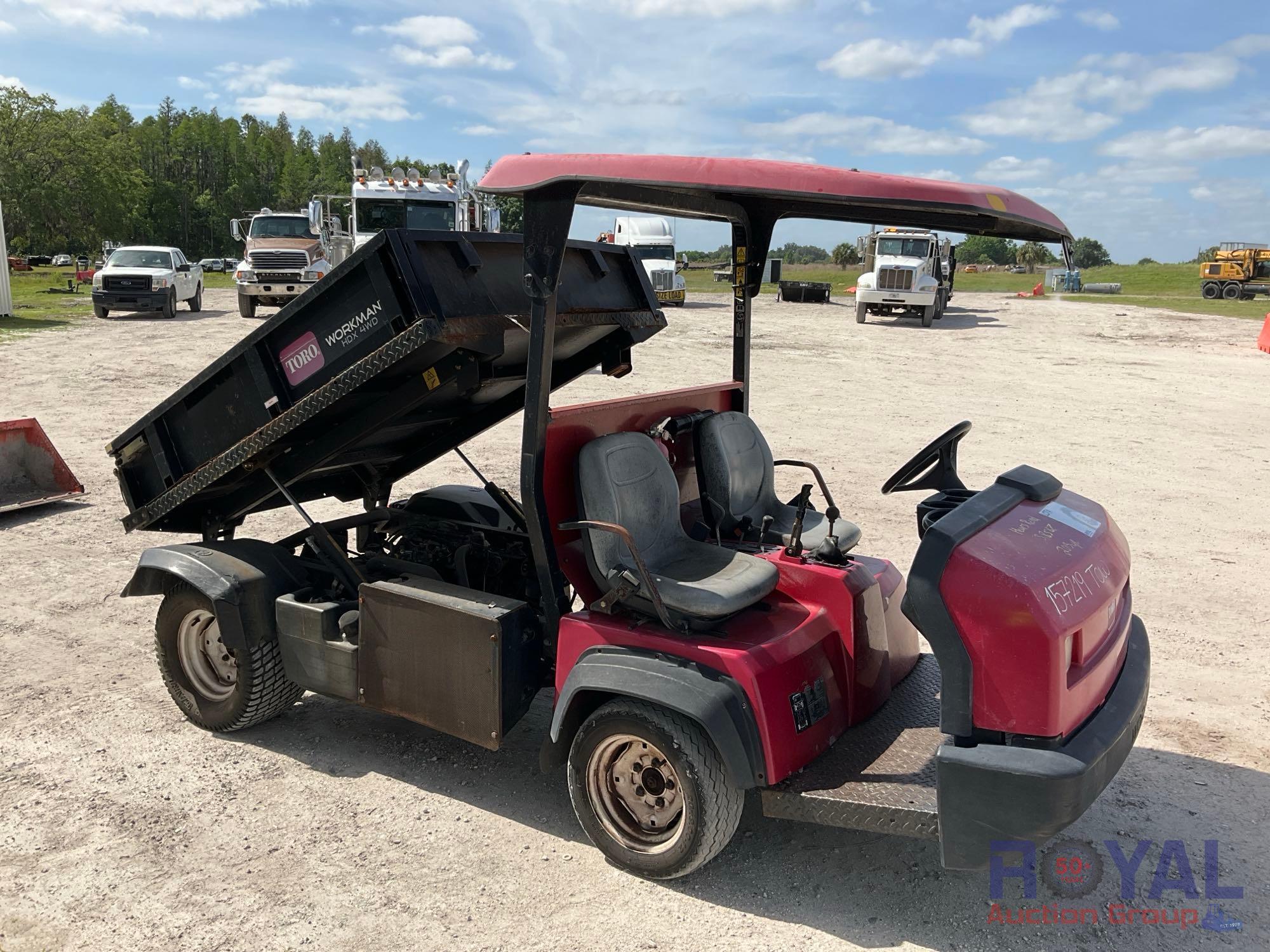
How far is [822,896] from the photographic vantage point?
346 centimetres

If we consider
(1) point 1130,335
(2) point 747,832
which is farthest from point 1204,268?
(2) point 747,832

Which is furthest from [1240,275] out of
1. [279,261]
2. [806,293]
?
[279,261]

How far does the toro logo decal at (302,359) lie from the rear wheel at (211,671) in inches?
44.8

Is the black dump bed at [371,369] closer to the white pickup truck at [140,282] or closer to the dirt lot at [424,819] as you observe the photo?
the dirt lot at [424,819]

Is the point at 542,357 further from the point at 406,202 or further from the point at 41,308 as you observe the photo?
the point at 41,308

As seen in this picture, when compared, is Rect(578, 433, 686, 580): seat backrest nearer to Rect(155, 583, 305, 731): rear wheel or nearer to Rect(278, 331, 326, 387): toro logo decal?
Rect(278, 331, 326, 387): toro logo decal

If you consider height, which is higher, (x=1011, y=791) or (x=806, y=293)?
(x=806, y=293)

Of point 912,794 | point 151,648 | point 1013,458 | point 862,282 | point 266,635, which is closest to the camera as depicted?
point 912,794

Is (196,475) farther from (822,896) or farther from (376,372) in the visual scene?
(822,896)

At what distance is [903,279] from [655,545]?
2541 cm

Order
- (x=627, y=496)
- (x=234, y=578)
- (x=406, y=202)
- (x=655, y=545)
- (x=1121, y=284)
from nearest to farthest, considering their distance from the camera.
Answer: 1. (x=627, y=496)
2. (x=655, y=545)
3. (x=234, y=578)
4. (x=406, y=202)
5. (x=1121, y=284)

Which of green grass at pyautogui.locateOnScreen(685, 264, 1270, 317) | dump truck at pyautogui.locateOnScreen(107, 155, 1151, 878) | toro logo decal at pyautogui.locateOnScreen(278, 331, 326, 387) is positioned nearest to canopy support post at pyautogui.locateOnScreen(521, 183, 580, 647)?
dump truck at pyautogui.locateOnScreen(107, 155, 1151, 878)

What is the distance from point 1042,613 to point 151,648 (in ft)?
15.2

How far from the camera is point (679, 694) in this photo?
329 cm
